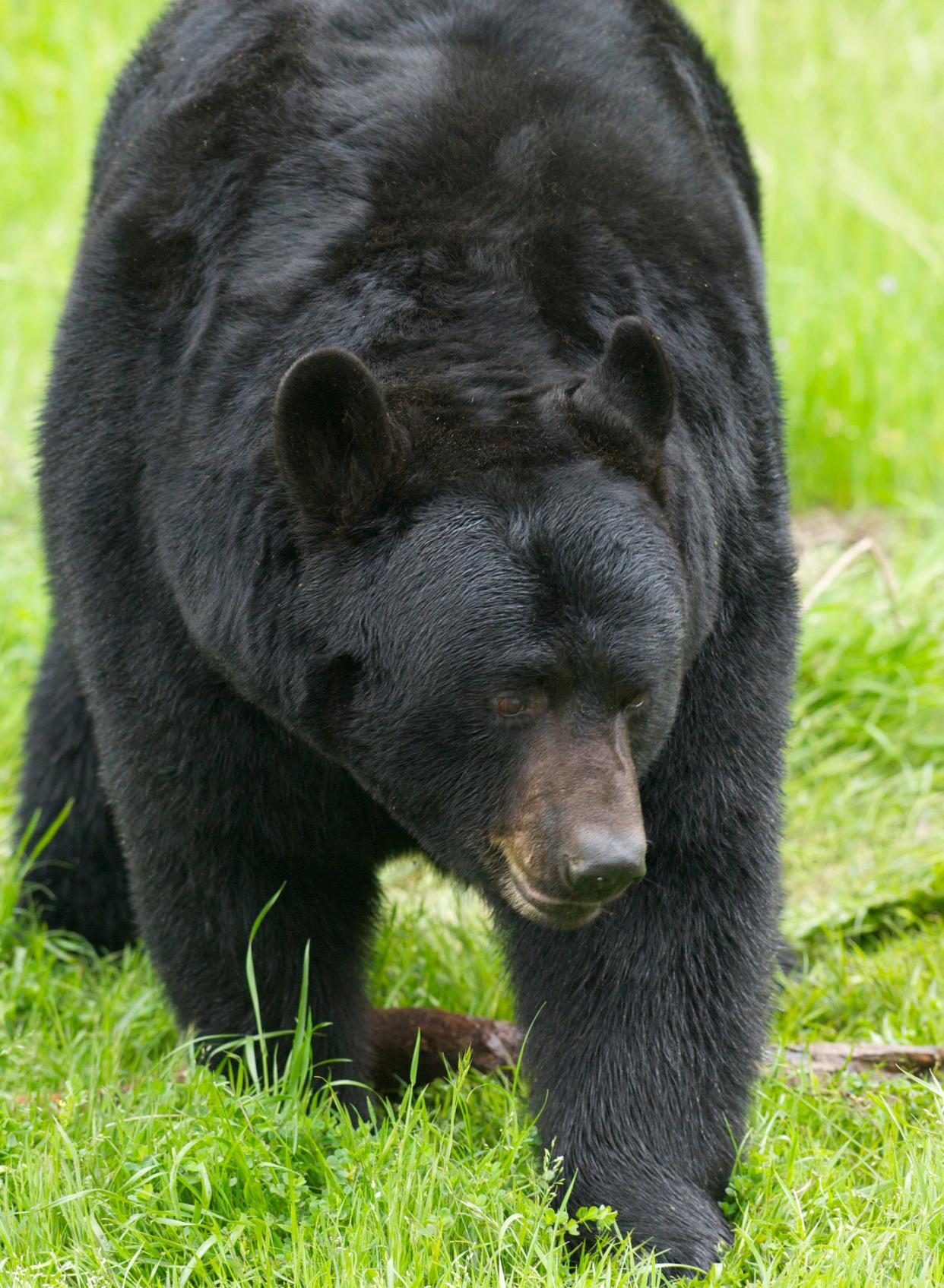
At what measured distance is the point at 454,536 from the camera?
2939 mm

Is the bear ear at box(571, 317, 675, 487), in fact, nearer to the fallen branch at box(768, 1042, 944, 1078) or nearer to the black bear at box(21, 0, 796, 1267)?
the black bear at box(21, 0, 796, 1267)

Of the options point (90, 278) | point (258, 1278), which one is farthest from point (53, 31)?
point (258, 1278)

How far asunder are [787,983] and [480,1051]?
94 cm

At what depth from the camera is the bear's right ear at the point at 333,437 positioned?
2842 millimetres

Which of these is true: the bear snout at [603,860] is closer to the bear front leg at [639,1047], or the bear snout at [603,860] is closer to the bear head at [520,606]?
the bear head at [520,606]

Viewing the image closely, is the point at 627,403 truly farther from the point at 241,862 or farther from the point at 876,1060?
the point at 876,1060

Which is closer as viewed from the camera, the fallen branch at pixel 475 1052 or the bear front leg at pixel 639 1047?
the bear front leg at pixel 639 1047

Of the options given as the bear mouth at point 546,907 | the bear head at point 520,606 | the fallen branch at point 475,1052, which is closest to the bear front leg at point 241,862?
the fallen branch at point 475,1052

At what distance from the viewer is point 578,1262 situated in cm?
324

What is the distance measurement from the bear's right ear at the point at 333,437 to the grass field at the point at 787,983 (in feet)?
3.90

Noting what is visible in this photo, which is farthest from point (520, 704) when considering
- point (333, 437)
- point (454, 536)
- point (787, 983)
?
point (787, 983)

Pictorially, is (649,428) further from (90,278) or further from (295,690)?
(90,278)

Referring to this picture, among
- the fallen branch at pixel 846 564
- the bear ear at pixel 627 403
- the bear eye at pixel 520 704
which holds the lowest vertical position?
the fallen branch at pixel 846 564

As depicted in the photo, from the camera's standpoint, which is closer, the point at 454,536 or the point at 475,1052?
the point at 454,536
